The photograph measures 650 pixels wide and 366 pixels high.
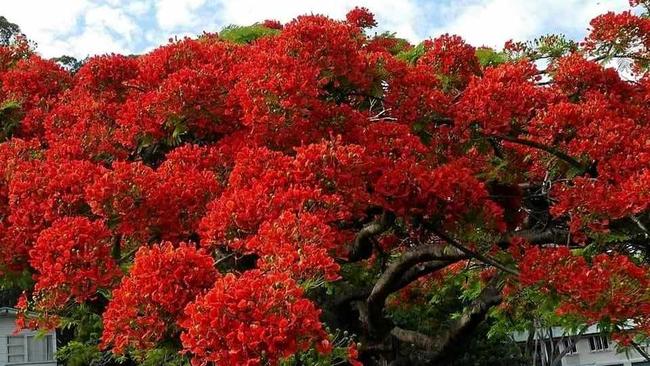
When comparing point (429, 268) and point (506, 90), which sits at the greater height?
point (506, 90)

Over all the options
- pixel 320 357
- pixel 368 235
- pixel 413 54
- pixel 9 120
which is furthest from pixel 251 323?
pixel 413 54

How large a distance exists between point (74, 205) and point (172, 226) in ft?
2.82

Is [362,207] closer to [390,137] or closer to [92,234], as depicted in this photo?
[390,137]

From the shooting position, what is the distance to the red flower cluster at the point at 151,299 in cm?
505

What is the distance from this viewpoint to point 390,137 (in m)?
6.82

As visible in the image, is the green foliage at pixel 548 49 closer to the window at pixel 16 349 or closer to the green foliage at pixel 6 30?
the window at pixel 16 349

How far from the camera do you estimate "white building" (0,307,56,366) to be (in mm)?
20672

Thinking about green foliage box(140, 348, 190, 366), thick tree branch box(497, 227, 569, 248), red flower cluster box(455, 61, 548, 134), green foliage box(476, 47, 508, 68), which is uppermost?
green foliage box(476, 47, 508, 68)

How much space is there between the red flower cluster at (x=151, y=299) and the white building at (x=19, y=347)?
16.6 meters

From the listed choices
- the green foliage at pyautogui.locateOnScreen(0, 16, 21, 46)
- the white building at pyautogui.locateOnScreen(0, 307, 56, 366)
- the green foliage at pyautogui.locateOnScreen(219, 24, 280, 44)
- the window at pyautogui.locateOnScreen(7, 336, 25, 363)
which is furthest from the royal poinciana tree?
the green foliage at pyautogui.locateOnScreen(0, 16, 21, 46)

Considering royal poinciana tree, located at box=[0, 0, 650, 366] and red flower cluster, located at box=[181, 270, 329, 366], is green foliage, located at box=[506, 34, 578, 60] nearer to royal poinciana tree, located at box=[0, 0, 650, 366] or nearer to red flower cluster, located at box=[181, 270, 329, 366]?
royal poinciana tree, located at box=[0, 0, 650, 366]

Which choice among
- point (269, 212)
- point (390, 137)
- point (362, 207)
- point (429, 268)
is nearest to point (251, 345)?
point (269, 212)

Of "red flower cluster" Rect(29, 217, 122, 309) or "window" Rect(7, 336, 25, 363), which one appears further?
"window" Rect(7, 336, 25, 363)

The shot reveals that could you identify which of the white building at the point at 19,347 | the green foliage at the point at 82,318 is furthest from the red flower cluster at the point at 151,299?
the white building at the point at 19,347
